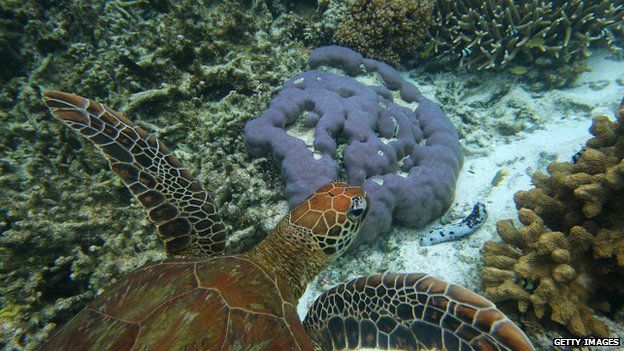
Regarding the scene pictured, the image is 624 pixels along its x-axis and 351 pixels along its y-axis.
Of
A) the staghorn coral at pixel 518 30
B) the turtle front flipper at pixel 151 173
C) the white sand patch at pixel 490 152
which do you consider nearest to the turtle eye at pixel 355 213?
the white sand patch at pixel 490 152

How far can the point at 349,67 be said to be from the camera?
4.07 metres

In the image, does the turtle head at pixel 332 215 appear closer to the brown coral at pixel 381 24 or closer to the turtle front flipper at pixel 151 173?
the turtle front flipper at pixel 151 173

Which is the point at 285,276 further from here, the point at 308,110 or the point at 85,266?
the point at 308,110

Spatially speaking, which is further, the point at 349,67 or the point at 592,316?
the point at 349,67

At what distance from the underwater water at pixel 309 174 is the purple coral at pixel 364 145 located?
23 millimetres

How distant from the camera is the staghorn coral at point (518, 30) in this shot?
4387 mm

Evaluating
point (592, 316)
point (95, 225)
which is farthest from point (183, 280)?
point (592, 316)

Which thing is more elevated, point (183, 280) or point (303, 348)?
point (183, 280)

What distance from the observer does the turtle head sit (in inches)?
80.7

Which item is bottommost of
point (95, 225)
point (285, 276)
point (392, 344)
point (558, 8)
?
point (392, 344)

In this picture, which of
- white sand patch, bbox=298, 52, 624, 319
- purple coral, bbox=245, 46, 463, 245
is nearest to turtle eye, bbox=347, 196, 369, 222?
purple coral, bbox=245, 46, 463, 245

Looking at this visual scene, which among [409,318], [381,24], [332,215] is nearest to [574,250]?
[409,318]

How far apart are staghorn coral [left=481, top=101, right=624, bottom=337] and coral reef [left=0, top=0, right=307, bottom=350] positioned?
6.61ft

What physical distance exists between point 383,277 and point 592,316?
1.30 metres
